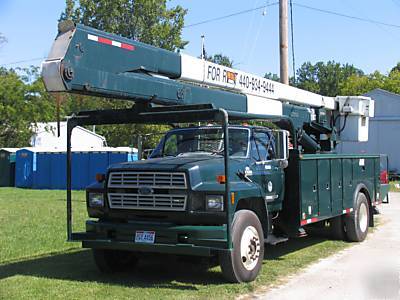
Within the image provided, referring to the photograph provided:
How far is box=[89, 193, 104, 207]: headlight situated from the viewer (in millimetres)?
8195

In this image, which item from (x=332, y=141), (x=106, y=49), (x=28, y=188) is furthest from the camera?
(x=28, y=188)

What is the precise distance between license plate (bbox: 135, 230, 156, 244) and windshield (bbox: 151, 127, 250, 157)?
181cm

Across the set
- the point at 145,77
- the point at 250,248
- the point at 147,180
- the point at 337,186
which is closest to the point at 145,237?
the point at 147,180

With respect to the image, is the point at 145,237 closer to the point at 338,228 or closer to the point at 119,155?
the point at 338,228

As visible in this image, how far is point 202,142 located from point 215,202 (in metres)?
1.92

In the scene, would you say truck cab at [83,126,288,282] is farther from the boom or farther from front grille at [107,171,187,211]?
the boom

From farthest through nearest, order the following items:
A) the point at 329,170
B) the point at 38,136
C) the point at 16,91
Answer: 1. the point at 38,136
2. the point at 16,91
3. the point at 329,170

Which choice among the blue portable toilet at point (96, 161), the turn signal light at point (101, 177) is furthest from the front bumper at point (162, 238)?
the blue portable toilet at point (96, 161)

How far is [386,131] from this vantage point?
36281mm

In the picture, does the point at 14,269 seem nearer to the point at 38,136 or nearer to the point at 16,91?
the point at 16,91

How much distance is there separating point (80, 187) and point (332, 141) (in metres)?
17.8

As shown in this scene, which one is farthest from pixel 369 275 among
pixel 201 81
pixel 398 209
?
pixel 398 209

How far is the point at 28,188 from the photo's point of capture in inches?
1229

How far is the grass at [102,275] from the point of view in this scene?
7.25 metres
